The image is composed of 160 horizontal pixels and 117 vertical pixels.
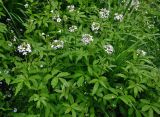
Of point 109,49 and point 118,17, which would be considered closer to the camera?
point 109,49

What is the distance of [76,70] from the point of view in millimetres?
3010

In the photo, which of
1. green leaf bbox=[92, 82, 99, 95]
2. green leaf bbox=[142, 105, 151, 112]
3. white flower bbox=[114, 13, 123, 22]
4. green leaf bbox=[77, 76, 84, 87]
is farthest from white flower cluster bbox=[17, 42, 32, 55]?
white flower bbox=[114, 13, 123, 22]

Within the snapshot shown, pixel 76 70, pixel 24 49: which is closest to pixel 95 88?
pixel 76 70

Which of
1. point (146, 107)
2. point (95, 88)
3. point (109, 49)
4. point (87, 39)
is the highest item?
point (87, 39)

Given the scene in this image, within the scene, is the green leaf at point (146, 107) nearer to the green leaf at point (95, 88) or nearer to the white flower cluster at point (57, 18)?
the green leaf at point (95, 88)

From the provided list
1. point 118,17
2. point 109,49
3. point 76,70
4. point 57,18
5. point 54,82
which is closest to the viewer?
point 54,82

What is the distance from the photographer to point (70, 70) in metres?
3.09

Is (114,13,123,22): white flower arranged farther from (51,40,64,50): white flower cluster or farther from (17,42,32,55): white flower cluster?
(17,42,32,55): white flower cluster

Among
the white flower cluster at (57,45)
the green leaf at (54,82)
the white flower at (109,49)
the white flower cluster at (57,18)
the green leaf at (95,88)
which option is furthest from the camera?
the white flower cluster at (57,18)

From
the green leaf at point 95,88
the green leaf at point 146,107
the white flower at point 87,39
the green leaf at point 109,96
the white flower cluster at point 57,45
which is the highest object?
the white flower at point 87,39

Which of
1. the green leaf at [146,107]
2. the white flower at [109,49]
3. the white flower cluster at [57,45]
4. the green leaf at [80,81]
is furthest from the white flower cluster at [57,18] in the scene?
the green leaf at [146,107]

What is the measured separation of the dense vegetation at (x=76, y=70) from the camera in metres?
→ 2.83

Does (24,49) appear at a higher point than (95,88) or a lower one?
higher

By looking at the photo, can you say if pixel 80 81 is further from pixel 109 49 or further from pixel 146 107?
pixel 146 107
